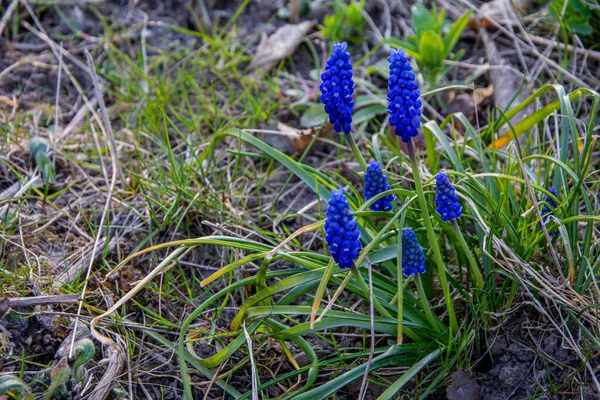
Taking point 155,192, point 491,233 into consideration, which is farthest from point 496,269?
point 155,192

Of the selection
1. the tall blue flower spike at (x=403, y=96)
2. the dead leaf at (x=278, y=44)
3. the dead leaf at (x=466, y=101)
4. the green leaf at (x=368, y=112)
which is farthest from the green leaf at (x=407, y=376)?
the dead leaf at (x=278, y=44)

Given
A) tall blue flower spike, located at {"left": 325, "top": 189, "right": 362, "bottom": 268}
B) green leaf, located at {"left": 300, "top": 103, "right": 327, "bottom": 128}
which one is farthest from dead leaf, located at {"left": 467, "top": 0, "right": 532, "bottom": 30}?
tall blue flower spike, located at {"left": 325, "top": 189, "right": 362, "bottom": 268}

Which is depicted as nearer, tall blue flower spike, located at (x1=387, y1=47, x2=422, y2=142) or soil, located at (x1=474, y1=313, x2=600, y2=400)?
tall blue flower spike, located at (x1=387, y1=47, x2=422, y2=142)

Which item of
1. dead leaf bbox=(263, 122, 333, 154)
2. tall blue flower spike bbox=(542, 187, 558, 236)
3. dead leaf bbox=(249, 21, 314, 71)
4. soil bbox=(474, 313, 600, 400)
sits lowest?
soil bbox=(474, 313, 600, 400)

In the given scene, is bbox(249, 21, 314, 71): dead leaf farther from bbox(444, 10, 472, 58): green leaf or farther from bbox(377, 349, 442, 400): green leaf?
bbox(377, 349, 442, 400): green leaf

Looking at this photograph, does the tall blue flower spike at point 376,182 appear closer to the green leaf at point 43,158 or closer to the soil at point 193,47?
the soil at point 193,47

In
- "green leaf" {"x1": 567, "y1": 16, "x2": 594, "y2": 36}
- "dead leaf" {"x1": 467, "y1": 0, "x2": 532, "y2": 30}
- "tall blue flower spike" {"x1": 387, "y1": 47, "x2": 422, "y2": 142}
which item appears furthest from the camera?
"dead leaf" {"x1": 467, "y1": 0, "x2": 532, "y2": 30}
